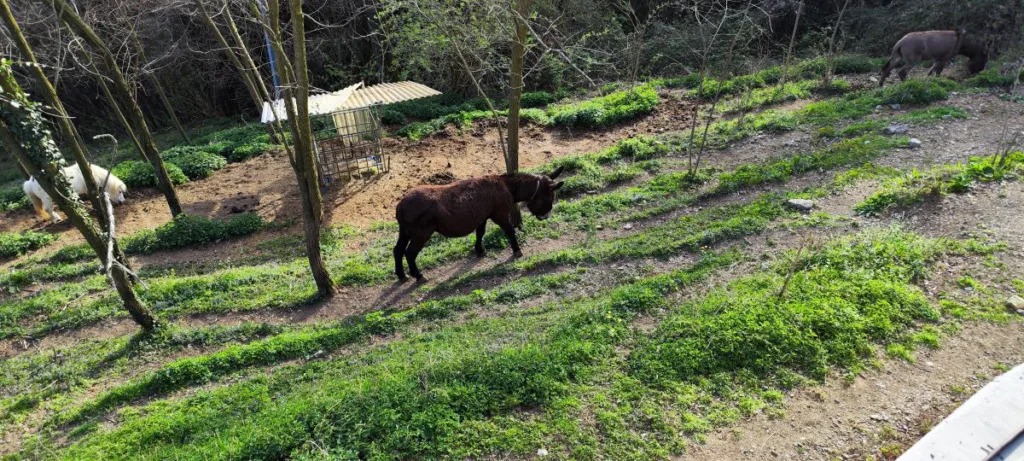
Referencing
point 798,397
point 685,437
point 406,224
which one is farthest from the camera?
point 406,224

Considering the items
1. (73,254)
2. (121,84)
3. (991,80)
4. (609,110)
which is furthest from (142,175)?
(991,80)

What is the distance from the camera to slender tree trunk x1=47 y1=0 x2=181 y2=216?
32.4ft

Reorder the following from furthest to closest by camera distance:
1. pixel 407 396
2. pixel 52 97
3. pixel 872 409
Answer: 1. pixel 52 97
2. pixel 407 396
3. pixel 872 409

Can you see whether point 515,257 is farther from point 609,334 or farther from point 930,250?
point 930,250

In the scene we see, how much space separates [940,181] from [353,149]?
42.2ft

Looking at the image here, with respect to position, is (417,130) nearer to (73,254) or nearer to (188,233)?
(188,233)

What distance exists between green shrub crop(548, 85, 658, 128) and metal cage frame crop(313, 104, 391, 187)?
18.1 feet

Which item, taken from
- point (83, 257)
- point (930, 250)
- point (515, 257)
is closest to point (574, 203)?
point (515, 257)

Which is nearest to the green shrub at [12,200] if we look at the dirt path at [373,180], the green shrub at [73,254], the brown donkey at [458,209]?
the dirt path at [373,180]

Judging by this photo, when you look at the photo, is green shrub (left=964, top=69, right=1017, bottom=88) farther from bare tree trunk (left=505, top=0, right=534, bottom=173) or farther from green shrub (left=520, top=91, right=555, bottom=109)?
bare tree trunk (left=505, top=0, right=534, bottom=173)

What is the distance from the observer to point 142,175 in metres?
15.4

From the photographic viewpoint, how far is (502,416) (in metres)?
5.56

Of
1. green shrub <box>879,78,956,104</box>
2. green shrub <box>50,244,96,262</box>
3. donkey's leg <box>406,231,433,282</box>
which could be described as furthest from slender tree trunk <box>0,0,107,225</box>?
green shrub <box>879,78,956,104</box>

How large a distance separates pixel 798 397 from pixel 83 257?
1332cm
